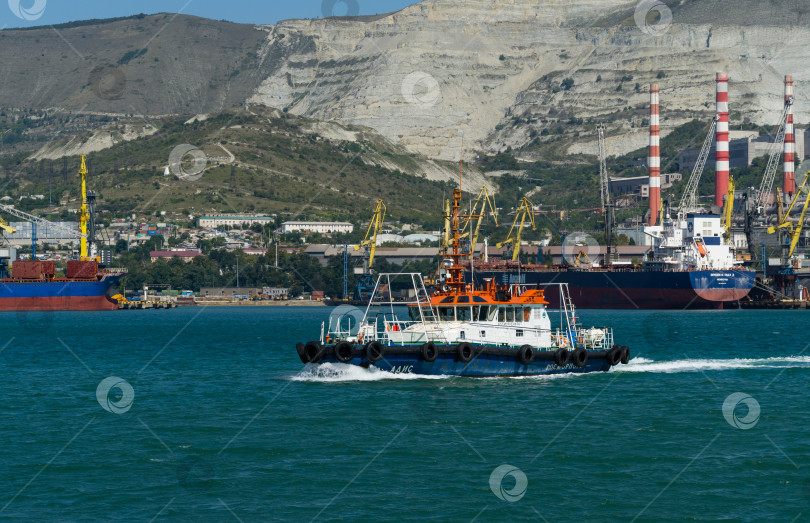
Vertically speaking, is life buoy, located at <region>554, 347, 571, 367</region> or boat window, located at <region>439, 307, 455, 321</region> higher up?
boat window, located at <region>439, 307, 455, 321</region>

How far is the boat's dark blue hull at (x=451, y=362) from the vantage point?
50438mm

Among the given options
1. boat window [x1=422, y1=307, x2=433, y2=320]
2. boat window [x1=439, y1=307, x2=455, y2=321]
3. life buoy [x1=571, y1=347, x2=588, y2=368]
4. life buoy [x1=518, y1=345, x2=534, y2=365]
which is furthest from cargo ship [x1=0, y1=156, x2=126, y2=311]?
life buoy [x1=518, y1=345, x2=534, y2=365]

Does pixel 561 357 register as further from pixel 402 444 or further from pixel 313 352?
pixel 402 444

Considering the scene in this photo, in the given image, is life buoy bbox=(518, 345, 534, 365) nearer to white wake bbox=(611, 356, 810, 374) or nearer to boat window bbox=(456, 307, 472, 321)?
boat window bbox=(456, 307, 472, 321)

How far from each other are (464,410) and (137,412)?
14.1 meters

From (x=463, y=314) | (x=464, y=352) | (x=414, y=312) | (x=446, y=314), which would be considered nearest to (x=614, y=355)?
(x=463, y=314)

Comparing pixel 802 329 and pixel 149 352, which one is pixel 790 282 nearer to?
pixel 802 329

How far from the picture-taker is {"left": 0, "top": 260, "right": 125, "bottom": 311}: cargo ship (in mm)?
170750

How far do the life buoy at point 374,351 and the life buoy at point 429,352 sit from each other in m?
1.91

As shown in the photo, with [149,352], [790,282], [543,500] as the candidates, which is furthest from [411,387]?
[790,282]

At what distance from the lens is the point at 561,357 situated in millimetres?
53938

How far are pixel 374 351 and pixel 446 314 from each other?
14.8 ft

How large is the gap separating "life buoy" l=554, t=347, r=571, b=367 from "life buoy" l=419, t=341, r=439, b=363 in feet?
23.1

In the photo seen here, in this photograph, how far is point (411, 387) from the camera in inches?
1937
